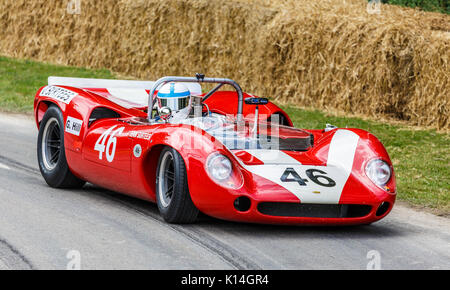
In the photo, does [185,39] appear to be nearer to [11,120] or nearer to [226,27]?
[226,27]

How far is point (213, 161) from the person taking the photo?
5.66m

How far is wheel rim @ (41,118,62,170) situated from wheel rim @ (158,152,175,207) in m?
1.97

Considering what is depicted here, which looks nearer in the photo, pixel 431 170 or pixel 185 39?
pixel 431 170

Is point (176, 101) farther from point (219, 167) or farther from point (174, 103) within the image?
point (219, 167)

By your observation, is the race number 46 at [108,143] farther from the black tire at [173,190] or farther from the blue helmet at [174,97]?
the black tire at [173,190]

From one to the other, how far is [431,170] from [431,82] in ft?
9.99

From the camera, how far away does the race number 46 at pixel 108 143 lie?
661 cm

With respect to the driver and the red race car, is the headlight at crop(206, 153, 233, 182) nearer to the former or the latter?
the red race car

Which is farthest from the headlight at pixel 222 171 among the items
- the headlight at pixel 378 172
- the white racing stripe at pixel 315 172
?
the headlight at pixel 378 172

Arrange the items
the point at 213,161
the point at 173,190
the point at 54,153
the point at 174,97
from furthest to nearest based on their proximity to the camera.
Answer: the point at 54,153 → the point at 174,97 → the point at 173,190 → the point at 213,161

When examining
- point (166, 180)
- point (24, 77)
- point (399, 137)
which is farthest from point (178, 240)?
point (24, 77)

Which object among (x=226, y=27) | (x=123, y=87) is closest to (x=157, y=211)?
(x=123, y=87)

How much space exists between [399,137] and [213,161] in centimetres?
638
